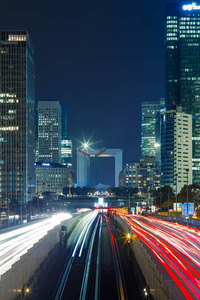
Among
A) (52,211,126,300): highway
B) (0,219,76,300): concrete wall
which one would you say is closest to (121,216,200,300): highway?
(52,211,126,300): highway

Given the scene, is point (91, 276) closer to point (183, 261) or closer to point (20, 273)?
point (183, 261)

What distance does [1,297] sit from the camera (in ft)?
74.0

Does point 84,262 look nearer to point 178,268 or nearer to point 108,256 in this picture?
point 108,256

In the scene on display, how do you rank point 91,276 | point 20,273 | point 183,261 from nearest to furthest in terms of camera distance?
point 20,273
point 183,261
point 91,276

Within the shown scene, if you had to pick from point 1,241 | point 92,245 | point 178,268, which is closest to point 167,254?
point 178,268

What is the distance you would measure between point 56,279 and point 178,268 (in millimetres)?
15860

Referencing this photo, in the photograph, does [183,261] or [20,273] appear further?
[183,261]

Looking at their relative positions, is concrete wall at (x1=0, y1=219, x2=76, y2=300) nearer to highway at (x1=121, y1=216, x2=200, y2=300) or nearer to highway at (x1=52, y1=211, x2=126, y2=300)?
highway at (x1=52, y1=211, x2=126, y2=300)

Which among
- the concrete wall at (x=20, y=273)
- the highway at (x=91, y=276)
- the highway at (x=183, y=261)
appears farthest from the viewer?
the highway at (x=91, y=276)

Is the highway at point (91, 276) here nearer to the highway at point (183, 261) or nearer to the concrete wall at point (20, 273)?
the concrete wall at point (20, 273)

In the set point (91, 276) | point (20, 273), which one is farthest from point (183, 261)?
point (20, 273)

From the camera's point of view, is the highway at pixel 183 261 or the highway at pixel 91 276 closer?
the highway at pixel 183 261

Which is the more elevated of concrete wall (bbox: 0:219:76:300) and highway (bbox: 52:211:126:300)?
concrete wall (bbox: 0:219:76:300)

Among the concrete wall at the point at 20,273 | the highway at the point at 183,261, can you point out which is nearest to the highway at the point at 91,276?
the concrete wall at the point at 20,273
